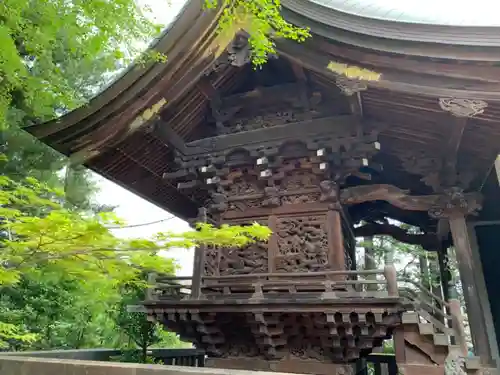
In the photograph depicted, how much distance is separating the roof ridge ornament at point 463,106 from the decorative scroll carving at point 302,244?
220cm

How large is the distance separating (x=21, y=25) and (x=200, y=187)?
125 inches

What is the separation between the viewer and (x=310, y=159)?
541cm

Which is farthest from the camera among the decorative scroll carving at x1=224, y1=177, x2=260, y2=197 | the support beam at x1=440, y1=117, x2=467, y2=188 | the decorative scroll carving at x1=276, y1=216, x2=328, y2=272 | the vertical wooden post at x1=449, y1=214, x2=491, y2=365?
the decorative scroll carving at x1=224, y1=177, x2=260, y2=197

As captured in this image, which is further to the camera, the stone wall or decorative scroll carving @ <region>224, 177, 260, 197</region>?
decorative scroll carving @ <region>224, 177, 260, 197</region>

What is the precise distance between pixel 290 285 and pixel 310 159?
185 centimetres

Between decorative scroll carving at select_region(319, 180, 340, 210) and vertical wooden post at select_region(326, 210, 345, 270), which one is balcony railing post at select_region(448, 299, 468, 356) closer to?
vertical wooden post at select_region(326, 210, 345, 270)

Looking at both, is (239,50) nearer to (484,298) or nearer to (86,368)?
(86,368)

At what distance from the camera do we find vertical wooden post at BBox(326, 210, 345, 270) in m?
4.98

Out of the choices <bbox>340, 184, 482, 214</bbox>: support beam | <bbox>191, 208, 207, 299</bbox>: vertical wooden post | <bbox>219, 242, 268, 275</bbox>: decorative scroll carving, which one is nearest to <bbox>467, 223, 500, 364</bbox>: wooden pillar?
<bbox>340, 184, 482, 214</bbox>: support beam

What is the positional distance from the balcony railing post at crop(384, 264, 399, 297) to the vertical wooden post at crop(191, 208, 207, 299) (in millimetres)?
2535

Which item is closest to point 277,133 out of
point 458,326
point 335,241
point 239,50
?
point 239,50

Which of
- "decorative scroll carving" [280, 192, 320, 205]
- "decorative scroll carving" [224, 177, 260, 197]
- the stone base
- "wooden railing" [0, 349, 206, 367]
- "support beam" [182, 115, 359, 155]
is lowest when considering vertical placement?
"wooden railing" [0, 349, 206, 367]

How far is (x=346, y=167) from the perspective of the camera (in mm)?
5199

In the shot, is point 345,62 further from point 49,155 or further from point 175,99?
point 49,155
